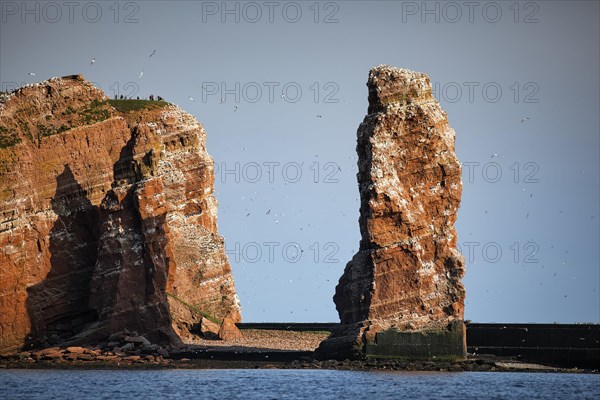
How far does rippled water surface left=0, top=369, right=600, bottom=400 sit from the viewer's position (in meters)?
77.6

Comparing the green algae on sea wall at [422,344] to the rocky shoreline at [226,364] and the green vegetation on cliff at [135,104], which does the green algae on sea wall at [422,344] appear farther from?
the green vegetation on cliff at [135,104]

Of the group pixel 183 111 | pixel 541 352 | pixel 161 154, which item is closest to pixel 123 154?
pixel 161 154

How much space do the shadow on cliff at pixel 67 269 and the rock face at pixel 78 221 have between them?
0.19ft

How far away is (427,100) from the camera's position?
297ft

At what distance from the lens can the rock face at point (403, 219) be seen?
8812 cm

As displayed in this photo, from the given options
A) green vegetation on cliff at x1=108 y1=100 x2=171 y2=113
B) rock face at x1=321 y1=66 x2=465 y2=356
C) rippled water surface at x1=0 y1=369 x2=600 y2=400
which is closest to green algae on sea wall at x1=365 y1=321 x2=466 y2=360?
rock face at x1=321 y1=66 x2=465 y2=356

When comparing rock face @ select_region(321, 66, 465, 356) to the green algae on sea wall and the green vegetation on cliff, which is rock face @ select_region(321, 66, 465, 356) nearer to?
the green algae on sea wall

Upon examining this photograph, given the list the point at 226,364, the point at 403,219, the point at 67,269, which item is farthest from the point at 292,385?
the point at 67,269

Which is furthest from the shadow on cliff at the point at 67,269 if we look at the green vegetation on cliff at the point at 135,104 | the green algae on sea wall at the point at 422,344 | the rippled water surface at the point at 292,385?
the green algae on sea wall at the point at 422,344

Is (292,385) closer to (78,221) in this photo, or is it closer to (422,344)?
(422,344)

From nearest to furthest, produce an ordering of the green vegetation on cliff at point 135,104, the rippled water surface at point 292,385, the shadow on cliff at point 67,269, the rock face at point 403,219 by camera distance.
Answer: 1. the rippled water surface at point 292,385
2. the rock face at point 403,219
3. the shadow on cliff at point 67,269
4. the green vegetation on cliff at point 135,104

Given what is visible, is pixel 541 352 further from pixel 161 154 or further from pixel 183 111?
pixel 183 111

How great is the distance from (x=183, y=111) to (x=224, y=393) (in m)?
39.8

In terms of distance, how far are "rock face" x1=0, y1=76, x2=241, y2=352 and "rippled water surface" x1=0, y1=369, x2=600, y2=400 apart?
7310 millimetres
